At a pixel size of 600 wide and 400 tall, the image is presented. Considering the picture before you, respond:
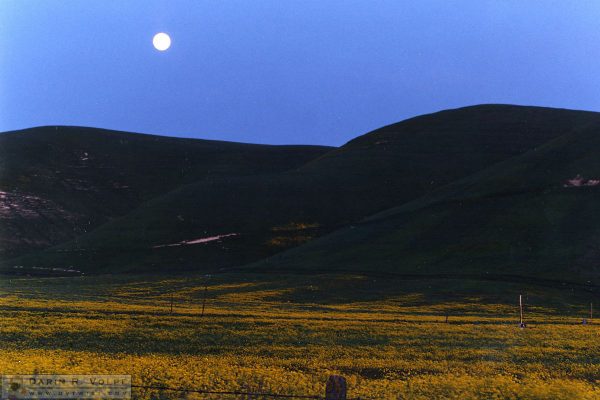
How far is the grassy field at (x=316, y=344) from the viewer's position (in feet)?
103

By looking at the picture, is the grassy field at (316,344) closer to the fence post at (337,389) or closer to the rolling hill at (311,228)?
the fence post at (337,389)

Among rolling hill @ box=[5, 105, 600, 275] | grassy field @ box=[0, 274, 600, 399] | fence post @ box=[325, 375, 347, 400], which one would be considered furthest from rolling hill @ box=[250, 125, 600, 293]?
fence post @ box=[325, 375, 347, 400]

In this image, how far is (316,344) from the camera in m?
42.5

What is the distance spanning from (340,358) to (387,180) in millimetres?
163523

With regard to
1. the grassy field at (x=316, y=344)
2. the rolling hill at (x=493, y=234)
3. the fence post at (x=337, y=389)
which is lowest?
the grassy field at (x=316, y=344)

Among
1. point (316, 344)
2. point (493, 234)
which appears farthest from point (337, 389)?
A: point (493, 234)

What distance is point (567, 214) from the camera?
123250 mm

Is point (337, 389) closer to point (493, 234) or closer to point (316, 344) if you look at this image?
point (316, 344)

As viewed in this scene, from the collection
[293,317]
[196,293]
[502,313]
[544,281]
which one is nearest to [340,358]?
[293,317]

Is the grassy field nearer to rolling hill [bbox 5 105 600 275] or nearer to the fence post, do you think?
the fence post

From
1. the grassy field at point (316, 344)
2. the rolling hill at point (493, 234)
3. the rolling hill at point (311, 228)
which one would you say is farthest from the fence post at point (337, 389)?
the rolling hill at point (311, 228)

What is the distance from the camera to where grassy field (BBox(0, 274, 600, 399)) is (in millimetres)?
31453

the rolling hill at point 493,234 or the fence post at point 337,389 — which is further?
the rolling hill at point 493,234

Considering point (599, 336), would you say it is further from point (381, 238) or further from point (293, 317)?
point (381, 238)
